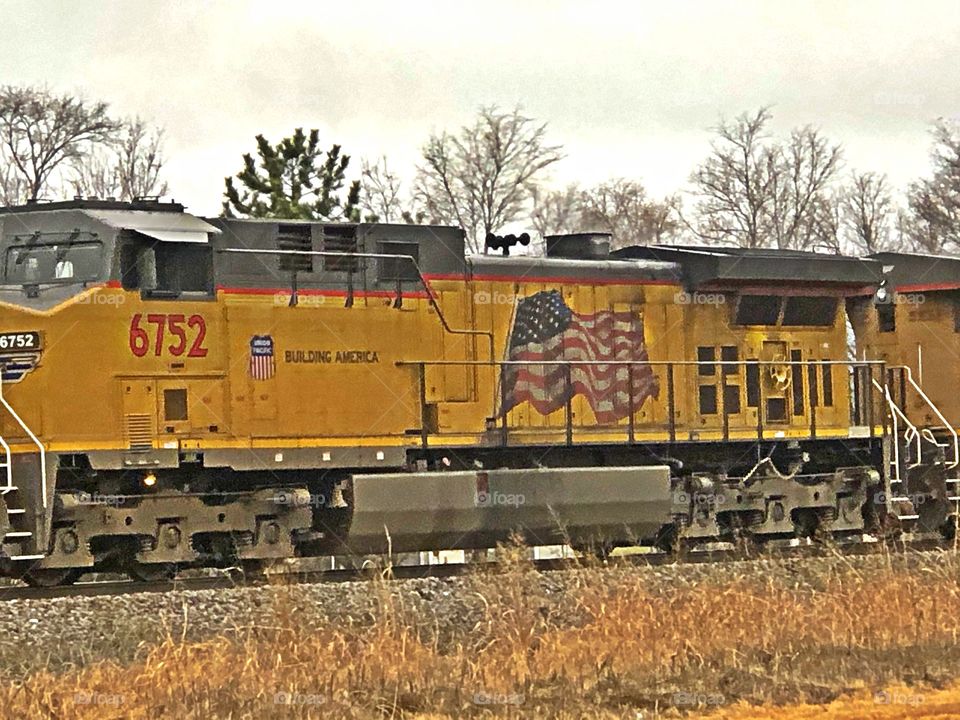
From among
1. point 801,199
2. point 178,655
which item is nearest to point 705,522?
point 178,655

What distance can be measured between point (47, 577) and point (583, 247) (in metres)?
6.95

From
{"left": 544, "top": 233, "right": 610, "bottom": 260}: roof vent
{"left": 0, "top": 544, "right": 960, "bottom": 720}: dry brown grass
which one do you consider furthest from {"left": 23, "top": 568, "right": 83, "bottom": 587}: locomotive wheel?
{"left": 544, "top": 233, "right": 610, "bottom": 260}: roof vent

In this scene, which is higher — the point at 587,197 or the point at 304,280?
the point at 587,197

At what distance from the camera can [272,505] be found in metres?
12.9

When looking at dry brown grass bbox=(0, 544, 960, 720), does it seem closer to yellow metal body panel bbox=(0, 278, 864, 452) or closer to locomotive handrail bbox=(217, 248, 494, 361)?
yellow metal body panel bbox=(0, 278, 864, 452)

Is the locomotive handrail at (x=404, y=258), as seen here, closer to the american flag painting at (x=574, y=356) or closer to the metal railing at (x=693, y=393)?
the metal railing at (x=693, y=393)

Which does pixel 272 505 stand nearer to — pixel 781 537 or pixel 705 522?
pixel 705 522

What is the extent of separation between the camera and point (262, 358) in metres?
13.0

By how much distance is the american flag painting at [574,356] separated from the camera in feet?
48.1

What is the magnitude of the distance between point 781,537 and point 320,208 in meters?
16.7

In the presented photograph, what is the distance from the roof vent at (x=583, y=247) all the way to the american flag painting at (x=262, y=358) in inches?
161

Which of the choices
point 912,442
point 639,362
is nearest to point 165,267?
point 639,362

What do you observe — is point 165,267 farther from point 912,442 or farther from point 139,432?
point 912,442

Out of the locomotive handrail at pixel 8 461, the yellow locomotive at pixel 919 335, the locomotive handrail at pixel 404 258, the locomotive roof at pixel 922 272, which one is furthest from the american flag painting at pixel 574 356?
the locomotive handrail at pixel 8 461
